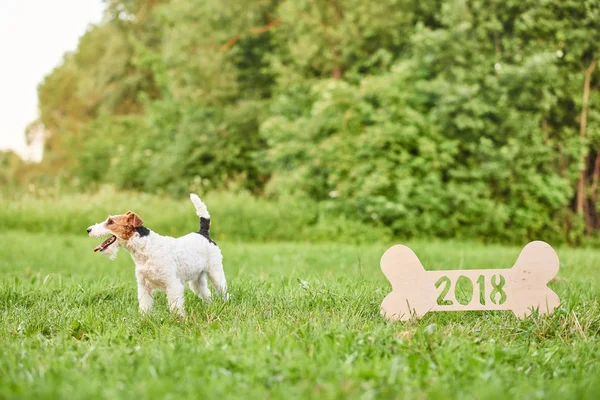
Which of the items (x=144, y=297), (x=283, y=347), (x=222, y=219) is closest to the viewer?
(x=283, y=347)

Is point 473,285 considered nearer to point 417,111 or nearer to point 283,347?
point 283,347

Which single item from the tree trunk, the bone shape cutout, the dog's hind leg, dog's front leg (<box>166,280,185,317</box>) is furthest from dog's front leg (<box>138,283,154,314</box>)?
the tree trunk

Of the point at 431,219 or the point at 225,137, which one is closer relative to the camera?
the point at 431,219

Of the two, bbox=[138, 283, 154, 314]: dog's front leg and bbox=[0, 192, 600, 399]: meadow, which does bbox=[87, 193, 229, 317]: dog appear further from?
bbox=[0, 192, 600, 399]: meadow

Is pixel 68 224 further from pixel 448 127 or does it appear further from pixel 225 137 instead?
pixel 448 127

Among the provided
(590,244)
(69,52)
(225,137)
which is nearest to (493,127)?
(590,244)

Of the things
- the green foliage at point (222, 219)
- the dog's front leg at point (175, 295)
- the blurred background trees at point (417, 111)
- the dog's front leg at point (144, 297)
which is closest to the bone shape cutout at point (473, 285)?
the dog's front leg at point (175, 295)

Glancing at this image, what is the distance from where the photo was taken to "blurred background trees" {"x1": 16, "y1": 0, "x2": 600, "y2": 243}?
11633 millimetres

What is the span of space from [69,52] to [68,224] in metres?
20.9

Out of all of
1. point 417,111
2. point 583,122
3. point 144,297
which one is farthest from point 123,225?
point 583,122

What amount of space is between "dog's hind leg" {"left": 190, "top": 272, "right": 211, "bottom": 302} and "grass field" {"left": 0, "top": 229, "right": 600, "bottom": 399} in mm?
→ 69

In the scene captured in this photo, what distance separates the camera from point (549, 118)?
43.1 feet

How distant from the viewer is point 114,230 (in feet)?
11.6

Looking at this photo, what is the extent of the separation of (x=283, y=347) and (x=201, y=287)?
4.87ft
